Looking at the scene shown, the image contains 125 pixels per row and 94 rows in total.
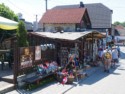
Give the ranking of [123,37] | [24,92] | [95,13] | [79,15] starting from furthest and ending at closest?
1. [123,37]
2. [95,13]
3. [79,15]
4. [24,92]

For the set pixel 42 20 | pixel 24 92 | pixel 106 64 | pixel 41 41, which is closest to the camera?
pixel 24 92

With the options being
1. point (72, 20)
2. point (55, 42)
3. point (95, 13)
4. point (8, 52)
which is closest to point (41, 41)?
point (55, 42)

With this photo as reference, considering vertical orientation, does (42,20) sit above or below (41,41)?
above

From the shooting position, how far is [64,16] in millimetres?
34969

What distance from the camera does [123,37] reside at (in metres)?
77.4

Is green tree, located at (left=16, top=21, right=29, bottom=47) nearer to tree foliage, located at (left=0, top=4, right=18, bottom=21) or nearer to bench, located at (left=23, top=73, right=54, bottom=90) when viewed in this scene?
bench, located at (left=23, top=73, right=54, bottom=90)

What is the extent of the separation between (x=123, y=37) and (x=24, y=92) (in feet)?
226

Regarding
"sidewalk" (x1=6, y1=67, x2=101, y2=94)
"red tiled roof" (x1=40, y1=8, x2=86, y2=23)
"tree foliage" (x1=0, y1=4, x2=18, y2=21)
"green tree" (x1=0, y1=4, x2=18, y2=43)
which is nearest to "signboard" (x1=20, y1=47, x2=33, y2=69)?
"sidewalk" (x1=6, y1=67, x2=101, y2=94)

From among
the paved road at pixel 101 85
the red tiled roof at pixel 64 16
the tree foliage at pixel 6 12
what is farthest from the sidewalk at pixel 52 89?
the red tiled roof at pixel 64 16

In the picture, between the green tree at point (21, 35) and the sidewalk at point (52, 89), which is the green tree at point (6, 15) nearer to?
the green tree at point (21, 35)

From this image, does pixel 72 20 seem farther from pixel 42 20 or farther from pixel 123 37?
pixel 123 37

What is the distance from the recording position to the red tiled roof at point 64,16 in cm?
3340

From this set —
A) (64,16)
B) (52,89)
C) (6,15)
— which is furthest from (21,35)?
(64,16)

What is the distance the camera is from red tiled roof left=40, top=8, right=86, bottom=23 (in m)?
33.4
